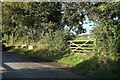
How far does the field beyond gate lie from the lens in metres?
24.6

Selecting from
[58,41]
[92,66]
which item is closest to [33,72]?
[92,66]

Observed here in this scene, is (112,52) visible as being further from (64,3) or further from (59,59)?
(64,3)

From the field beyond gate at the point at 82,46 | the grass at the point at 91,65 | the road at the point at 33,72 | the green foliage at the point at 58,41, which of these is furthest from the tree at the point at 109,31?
the green foliage at the point at 58,41

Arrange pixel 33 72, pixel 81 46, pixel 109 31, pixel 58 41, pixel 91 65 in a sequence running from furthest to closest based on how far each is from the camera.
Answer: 1. pixel 58 41
2. pixel 81 46
3. pixel 91 65
4. pixel 109 31
5. pixel 33 72

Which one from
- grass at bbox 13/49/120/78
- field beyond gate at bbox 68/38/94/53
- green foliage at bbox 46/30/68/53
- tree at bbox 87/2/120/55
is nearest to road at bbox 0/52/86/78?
grass at bbox 13/49/120/78

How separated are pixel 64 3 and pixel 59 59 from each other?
7.53m

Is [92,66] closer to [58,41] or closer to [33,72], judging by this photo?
[33,72]

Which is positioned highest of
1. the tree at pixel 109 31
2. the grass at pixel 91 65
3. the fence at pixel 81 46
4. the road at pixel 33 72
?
the tree at pixel 109 31

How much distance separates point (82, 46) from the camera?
2650 centimetres

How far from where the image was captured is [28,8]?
36.6m

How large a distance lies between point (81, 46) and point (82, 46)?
8 centimetres

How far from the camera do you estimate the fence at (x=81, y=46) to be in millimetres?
24617

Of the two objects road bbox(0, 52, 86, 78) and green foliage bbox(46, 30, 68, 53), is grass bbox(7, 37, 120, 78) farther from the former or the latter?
road bbox(0, 52, 86, 78)

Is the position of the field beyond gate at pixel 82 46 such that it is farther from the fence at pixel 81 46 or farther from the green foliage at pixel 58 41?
the green foliage at pixel 58 41
